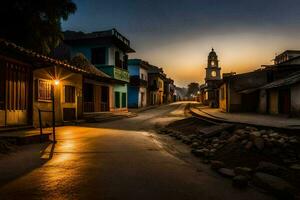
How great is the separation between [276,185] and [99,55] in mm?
25164

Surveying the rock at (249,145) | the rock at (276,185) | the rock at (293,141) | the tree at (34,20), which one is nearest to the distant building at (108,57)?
the tree at (34,20)

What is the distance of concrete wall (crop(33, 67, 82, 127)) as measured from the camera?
13.9 m

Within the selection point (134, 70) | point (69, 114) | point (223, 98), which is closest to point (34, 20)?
point (69, 114)

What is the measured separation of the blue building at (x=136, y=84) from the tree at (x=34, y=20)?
2199 centimetres

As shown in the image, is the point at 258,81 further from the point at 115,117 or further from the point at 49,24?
the point at 49,24

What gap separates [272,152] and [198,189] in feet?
12.7

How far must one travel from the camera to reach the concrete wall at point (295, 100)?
18141mm

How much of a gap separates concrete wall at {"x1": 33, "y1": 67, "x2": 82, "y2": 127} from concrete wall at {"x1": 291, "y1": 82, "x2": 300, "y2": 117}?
15748mm

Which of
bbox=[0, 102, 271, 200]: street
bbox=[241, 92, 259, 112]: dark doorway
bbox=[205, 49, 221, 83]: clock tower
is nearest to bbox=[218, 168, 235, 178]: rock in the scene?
bbox=[0, 102, 271, 200]: street

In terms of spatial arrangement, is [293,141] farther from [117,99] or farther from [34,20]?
[117,99]

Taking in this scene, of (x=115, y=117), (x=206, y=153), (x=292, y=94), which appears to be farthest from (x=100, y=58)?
(x=206, y=153)

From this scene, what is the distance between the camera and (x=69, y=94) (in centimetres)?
1789

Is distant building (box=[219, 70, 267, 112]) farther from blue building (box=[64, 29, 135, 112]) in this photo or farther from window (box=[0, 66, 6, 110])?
window (box=[0, 66, 6, 110])

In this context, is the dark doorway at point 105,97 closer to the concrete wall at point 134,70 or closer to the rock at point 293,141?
the concrete wall at point 134,70
